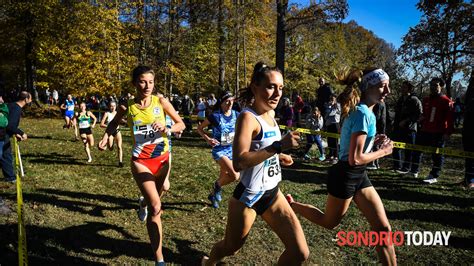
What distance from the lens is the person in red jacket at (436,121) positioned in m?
7.66

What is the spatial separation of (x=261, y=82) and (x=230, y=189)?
4.64 meters

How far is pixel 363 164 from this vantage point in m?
3.40

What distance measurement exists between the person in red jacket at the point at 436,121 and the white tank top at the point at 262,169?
20.7ft

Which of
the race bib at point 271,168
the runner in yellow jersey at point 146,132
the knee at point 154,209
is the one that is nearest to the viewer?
the race bib at point 271,168

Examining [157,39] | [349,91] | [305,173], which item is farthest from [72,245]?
[157,39]

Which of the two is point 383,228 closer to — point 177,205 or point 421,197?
point 177,205

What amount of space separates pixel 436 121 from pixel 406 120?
0.89 m

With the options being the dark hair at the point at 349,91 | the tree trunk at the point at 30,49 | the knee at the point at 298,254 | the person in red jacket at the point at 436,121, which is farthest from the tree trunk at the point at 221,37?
the knee at the point at 298,254

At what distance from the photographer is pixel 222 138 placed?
5.84 metres

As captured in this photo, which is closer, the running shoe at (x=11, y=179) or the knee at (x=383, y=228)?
the knee at (x=383, y=228)

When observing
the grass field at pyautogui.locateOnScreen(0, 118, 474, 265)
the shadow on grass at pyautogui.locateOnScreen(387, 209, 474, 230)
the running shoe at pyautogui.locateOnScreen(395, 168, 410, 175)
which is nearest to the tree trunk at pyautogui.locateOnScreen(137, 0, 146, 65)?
the grass field at pyautogui.locateOnScreen(0, 118, 474, 265)

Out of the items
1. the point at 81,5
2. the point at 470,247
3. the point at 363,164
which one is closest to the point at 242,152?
the point at 363,164

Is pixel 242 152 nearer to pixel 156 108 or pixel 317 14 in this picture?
pixel 156 108

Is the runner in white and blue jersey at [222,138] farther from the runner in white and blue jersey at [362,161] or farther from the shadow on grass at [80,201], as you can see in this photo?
the runner in white and blue jersey at [362,161]
